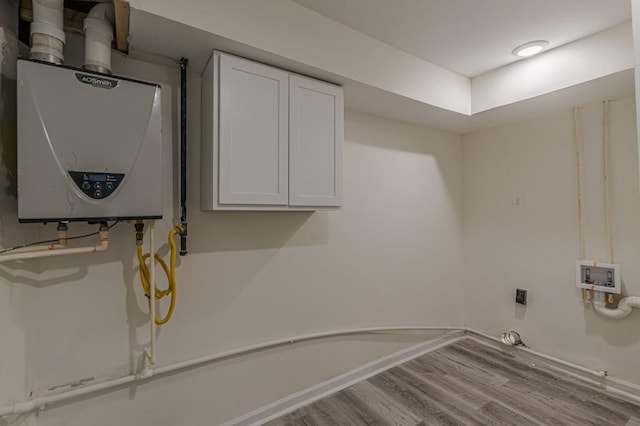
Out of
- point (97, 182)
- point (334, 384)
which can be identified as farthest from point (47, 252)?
point (334, 384)

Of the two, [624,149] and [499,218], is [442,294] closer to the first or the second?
[499,218]

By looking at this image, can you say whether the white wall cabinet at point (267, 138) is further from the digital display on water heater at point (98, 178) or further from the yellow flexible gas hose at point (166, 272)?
the digital display on water heater at point (98, 178)

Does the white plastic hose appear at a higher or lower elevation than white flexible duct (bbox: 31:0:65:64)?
lower

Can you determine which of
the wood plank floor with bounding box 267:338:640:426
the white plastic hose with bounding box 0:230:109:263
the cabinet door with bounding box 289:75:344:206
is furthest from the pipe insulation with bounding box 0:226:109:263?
the wood plank floor with bounding box 267:338:640:426

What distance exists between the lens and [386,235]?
2.66 metres

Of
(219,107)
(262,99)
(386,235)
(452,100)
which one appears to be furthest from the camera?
(386,235)

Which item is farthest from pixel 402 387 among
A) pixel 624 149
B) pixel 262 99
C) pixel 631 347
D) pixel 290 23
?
pixel 290 23

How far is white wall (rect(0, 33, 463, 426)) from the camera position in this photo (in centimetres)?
142

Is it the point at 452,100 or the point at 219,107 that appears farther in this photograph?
the point at 452,100

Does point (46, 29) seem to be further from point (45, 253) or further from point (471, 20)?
point (471, 20)

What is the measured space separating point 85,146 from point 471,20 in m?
2.17

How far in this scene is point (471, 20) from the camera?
6.02 ft

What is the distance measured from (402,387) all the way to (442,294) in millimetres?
1092

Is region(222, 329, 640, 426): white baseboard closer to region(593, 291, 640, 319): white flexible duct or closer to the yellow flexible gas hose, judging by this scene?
region(593, 291, 640, 319): white flexible duct
